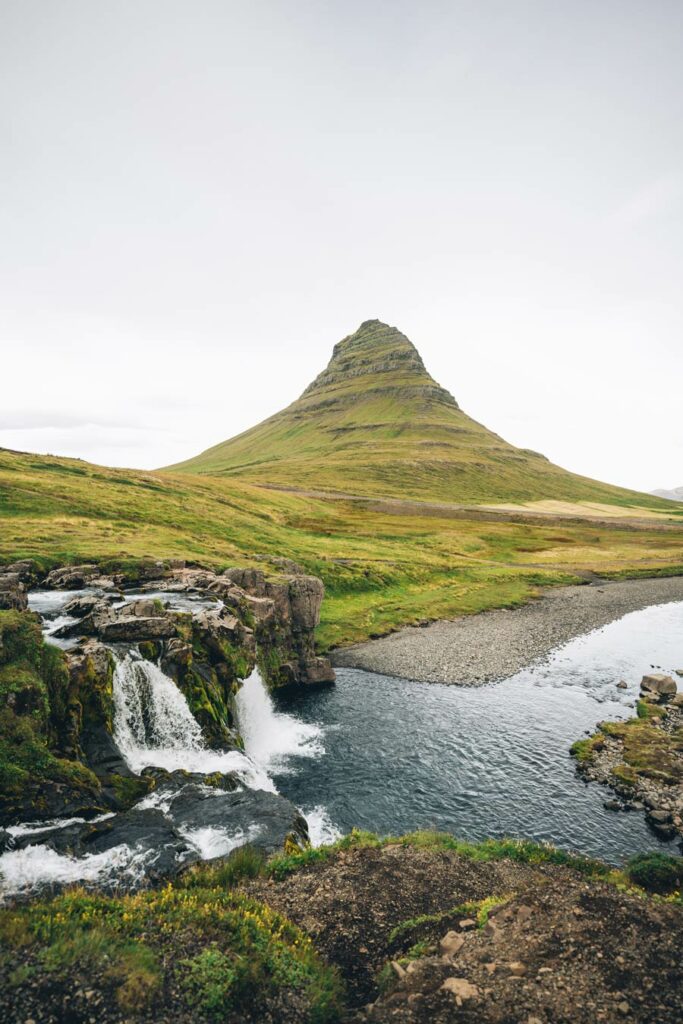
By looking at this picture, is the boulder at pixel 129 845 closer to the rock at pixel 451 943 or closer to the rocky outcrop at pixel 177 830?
the rocky outcrop at pixel 177 830

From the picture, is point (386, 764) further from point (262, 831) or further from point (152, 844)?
point (152, 844)

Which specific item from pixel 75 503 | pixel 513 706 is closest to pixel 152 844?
pixel 513 706

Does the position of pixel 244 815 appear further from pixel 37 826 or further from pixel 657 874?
pixel 657 874

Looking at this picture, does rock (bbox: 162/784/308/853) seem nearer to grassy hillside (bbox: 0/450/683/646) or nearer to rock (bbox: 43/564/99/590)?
rock (bbox: 43/564/99/590)

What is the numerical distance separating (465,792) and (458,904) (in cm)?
1117

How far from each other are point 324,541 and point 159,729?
7985 cm

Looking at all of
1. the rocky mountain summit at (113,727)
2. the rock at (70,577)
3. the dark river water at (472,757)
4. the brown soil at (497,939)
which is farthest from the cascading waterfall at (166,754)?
the rock at (70,577)

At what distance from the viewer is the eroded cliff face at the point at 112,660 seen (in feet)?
71.9

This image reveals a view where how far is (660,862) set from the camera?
779 inches

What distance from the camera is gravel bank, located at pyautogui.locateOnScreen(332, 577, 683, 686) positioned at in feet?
168

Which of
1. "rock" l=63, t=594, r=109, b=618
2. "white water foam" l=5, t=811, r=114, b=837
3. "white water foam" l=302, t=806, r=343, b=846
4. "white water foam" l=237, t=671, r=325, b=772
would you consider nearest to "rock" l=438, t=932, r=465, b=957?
"white water foam" l=302, t=806, r=343, b=846

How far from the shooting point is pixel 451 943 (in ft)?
49.8

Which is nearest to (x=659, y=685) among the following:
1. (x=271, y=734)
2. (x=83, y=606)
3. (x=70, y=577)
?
(x=271, y=734)

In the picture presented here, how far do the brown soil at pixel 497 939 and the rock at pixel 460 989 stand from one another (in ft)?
0.25
